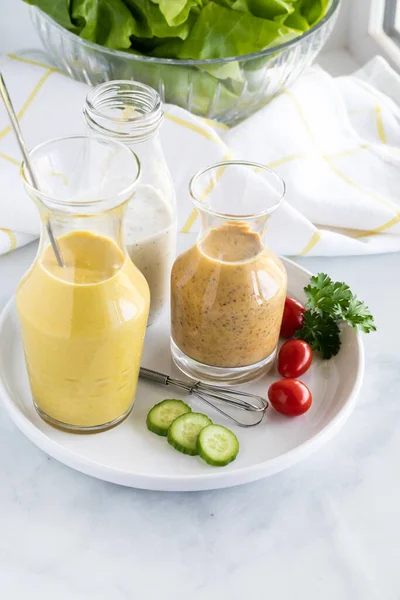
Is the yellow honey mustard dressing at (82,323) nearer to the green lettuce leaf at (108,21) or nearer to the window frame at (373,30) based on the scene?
the green lettuce leaf at (108,21)

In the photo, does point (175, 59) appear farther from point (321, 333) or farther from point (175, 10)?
point (321, 333)

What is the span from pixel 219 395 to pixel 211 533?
201 mm

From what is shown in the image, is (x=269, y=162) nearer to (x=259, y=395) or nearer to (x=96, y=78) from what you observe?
(x=96, y=78)

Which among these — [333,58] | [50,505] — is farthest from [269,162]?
[50,505]

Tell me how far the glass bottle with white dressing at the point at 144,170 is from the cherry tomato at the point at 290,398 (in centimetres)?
26

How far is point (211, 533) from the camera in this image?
3.15ft

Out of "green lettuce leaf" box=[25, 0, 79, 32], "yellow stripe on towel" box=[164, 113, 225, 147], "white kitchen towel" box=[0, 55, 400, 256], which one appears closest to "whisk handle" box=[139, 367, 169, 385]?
"white kitchen towel" box=[0, 55, 400, 256]

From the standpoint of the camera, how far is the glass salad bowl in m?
1.45

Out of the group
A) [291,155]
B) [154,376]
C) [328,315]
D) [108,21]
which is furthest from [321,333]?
[108,21]

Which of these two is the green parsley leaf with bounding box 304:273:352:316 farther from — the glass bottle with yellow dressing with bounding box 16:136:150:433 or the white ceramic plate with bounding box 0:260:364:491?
the glass bottle with yellow dressing with bounding box 16:136:150:433

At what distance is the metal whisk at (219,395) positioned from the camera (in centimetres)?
108

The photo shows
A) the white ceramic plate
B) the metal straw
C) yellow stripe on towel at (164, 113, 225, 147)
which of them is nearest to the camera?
the metal straw

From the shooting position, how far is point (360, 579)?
3.02 ft

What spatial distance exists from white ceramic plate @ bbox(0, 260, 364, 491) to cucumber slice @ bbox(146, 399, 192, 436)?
1cm
